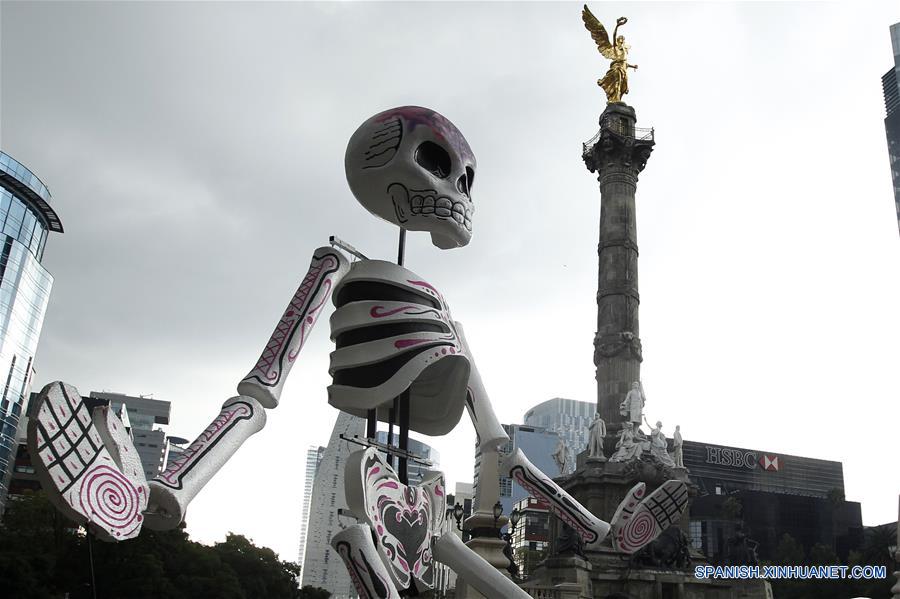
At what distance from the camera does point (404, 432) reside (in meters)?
7.60

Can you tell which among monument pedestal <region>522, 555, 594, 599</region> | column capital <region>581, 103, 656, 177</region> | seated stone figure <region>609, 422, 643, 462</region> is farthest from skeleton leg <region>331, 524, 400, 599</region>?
column capital <region>581, 103, 656, 177</region>

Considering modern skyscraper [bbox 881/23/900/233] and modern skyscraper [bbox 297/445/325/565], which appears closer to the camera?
modern skyscraper [bbox 881/23/900/233]

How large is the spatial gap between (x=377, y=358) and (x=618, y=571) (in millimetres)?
18481

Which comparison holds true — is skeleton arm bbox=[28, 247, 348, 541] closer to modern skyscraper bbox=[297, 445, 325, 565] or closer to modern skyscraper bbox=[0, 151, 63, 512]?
modern skyscraper bbox=[0, 151, 63, 512]

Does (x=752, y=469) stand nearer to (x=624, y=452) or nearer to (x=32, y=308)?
(x=624, y=452)

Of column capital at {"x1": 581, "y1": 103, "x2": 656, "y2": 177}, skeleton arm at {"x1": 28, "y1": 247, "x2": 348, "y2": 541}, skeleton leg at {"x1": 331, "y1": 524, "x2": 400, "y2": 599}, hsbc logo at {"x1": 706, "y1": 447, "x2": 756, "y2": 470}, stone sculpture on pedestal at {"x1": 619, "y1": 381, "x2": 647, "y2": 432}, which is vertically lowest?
skeleton leg at {"x1": 331, "y1": 524, "x2": 400, "y2": 599}

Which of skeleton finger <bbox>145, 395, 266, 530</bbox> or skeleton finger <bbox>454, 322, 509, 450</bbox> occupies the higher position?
skeleton finger <bbox>454, 322, 509, 450</bbox>

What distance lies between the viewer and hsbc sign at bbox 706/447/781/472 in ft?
185

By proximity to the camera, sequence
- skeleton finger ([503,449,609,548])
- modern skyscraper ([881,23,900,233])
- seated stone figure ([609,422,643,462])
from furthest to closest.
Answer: modern skyscraper ([881,23,900,233]) < seated stone figure ([609,422,643,462]) < skeleton finger ([503,449,609,548])

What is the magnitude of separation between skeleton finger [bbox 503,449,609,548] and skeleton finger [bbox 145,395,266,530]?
10.1 ft

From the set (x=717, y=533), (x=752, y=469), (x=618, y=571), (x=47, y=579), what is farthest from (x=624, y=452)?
(x=752, y=469)

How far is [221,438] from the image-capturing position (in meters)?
5.79

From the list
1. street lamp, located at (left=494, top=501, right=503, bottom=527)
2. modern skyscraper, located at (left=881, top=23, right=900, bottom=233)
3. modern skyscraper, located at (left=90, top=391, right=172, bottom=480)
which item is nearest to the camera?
street lamp, located at (left=494, top=501, right=503, bottom=527)

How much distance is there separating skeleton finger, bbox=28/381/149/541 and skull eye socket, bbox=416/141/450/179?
13.0ft
